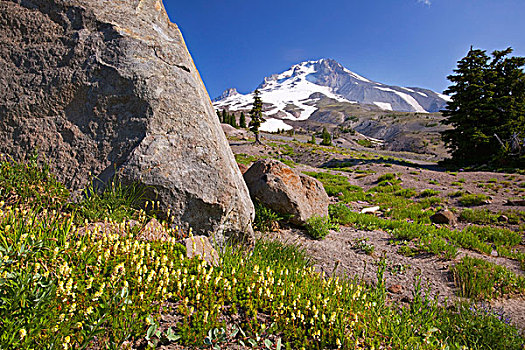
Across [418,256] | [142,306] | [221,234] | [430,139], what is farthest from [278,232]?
[430,139]

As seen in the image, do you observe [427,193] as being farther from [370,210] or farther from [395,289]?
[395,289]

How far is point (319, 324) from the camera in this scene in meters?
2.85

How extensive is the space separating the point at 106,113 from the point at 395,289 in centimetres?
666

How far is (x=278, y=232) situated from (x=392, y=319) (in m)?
4.14

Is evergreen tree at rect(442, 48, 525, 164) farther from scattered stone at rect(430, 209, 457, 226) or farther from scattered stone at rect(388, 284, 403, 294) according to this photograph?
scattered stone at rect(388, 284, 403, 294)

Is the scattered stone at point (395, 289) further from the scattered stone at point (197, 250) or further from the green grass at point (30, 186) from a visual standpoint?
the green grass at point (30, 186)

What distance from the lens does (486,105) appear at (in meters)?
27.4

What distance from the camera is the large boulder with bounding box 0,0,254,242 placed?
4.43 metres

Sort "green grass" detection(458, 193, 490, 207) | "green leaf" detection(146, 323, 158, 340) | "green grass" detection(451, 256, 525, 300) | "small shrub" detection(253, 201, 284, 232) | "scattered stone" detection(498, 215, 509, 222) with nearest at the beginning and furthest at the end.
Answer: "green leaf" detection(146, 323, 158, 340) < "green grass" detection(451, 256, 525, 300) < "small shrub" detection(253, 201, 284, 232) < "scattered stone" detection(498, 215, 509, 222) < "green grass" detection(458, 193, 490, 207)

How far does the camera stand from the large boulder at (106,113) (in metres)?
4.43

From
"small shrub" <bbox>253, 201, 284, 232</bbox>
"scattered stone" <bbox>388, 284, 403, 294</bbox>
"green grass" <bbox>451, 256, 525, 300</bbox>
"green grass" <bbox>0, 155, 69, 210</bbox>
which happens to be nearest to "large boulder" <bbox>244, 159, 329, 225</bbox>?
"small shrub" <bbox>253, 201, 284, 232</bbox>

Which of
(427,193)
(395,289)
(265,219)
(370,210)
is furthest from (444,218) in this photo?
(265,219)

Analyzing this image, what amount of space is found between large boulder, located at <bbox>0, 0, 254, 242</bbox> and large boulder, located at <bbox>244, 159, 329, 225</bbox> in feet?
8.73

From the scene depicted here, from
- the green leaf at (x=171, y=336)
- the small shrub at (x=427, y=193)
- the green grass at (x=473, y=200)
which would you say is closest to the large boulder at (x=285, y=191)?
the green leaf at (x=171, y=336)
